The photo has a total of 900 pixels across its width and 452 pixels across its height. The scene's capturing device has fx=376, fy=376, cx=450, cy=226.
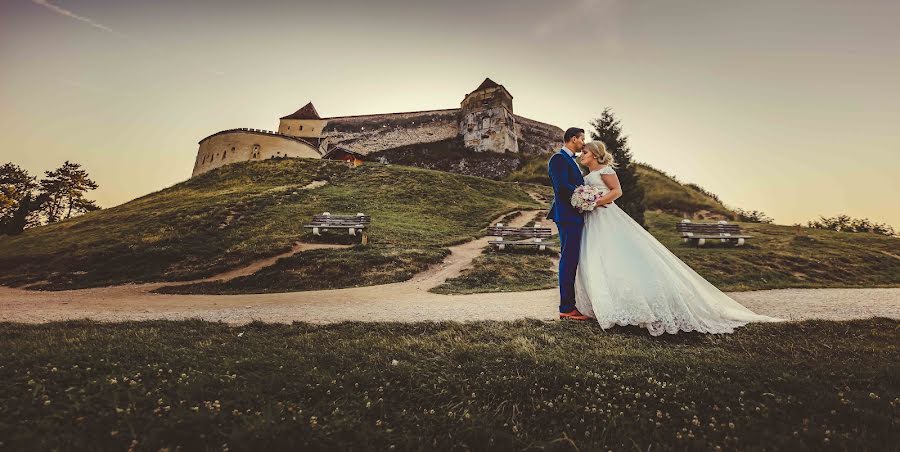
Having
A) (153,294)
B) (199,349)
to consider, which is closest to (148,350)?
(199,349)

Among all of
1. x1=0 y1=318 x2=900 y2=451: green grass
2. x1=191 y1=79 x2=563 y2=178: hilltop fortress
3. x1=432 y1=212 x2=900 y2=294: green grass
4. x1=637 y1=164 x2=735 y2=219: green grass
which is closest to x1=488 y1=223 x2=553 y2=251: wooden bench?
x1=432 y1=212 x2=900 y2=294: green grass

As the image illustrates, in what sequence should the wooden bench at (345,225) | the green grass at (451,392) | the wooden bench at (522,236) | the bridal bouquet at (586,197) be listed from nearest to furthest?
the green grass at (451,392)
the bridal bouquet at (586,197)
the wooden bench at (522,236)
the wooden bench at (345,225)

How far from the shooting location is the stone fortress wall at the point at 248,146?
50.3m

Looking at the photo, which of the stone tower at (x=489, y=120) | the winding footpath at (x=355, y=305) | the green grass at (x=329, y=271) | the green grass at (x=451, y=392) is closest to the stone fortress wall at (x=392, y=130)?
the stone tower at (x=489, y=120)

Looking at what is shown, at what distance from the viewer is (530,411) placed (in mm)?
3068

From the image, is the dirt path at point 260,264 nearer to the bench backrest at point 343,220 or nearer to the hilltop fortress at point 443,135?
the bench backrest at point 343,220

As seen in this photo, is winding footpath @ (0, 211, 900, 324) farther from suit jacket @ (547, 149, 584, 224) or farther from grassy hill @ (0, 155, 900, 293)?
suit jacket @ (547, 149, 584, 224)

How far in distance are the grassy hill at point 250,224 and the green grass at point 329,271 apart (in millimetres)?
115

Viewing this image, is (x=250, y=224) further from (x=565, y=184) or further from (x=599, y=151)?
(x=599, y=151)

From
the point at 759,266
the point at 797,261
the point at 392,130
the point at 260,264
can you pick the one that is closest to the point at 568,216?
the point at 260,264

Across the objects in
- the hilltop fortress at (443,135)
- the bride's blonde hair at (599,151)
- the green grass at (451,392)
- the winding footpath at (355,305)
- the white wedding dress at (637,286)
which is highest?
the hilltop fortress at (443,135)

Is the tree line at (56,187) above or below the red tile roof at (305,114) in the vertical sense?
below

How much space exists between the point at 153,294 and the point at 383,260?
718 cm

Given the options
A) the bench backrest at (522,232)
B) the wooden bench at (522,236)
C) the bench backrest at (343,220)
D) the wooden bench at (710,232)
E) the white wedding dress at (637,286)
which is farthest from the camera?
the wooden bench at (710,232)
